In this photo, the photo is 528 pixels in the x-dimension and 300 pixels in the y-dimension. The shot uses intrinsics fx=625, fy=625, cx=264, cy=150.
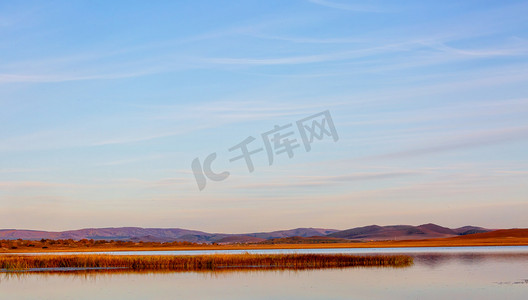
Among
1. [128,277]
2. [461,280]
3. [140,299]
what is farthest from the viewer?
[128,277]

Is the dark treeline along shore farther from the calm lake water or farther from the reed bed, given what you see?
the calm lake water

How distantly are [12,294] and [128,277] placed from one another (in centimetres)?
800

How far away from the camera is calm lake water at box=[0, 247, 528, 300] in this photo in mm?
26109

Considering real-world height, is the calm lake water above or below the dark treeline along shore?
below

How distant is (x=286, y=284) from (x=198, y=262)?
12.9m

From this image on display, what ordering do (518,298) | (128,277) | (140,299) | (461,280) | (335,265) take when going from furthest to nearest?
(335,265) → (128,277) → (461,280) → (140,299) → (518,298)

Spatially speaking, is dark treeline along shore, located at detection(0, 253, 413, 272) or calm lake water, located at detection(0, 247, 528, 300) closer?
calm lake water, located at detection(0, 247, 528, 300)

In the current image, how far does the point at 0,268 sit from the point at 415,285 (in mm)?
28549

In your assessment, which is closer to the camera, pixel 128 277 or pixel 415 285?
pixel 415 285

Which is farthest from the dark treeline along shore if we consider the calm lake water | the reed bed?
the calm lake water

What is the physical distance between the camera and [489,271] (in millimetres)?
36469

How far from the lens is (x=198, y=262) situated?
4178 cm

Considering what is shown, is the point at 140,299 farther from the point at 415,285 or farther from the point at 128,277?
the point at 415,285

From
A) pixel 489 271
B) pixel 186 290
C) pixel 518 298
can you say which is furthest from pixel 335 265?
pixel 518 298
